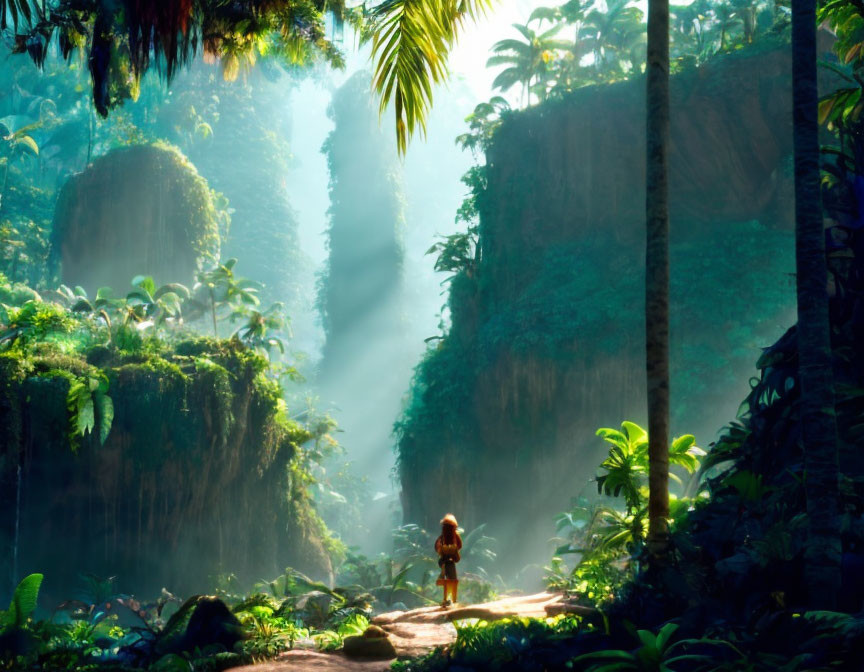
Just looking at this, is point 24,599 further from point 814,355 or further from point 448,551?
point 814,355

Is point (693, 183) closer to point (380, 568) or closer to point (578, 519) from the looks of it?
point (578, 519)

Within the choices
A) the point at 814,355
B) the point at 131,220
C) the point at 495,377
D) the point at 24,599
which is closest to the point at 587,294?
the point at 495,377

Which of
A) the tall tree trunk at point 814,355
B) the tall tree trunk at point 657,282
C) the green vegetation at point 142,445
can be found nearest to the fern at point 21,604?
the tall tree trunk at point 657,282

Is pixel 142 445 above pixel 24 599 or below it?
above

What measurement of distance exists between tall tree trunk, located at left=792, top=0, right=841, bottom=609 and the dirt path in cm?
295

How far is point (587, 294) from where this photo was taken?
26438 mm

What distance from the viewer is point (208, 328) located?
162ft

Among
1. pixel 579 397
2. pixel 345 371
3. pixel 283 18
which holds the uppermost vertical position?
pixel 345 371

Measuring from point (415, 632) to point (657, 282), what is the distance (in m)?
4.50

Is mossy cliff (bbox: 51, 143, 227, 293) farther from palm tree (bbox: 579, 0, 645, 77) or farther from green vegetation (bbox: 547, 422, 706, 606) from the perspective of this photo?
green vegetation (bbox: 547, 422, 706, 606)

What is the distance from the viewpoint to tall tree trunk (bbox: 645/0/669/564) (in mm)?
7938

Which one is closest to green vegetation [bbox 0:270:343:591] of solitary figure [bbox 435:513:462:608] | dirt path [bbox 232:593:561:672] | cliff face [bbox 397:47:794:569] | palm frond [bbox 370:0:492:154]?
cliff face [bbox 397:47:794:569]

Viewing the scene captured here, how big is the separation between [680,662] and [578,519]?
15.6m

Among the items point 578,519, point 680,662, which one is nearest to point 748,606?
point 680,662
